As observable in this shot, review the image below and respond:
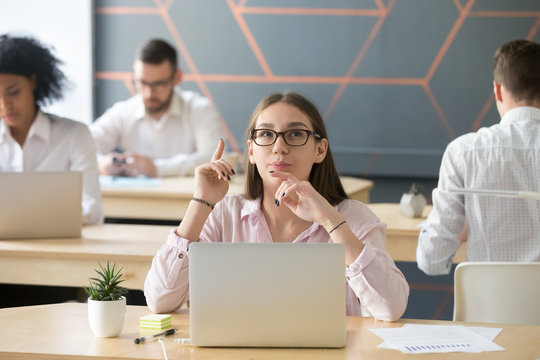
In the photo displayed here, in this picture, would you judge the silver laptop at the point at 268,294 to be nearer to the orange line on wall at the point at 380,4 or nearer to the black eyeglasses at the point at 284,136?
the black eyeglasses at the point at 284,136

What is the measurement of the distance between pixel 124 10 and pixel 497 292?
4594mm

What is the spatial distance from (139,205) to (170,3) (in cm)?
235

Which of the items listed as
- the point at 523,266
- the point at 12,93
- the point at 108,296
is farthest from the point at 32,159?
the point at 523,266

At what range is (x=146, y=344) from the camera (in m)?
1.77

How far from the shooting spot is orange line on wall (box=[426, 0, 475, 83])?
5598 millimetres

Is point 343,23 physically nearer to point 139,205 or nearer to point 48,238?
point 139,205

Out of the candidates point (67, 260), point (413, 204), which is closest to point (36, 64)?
point (67, 260)

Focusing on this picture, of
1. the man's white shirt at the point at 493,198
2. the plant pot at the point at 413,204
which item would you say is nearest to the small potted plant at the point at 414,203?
the plant pot at the point at 413,204

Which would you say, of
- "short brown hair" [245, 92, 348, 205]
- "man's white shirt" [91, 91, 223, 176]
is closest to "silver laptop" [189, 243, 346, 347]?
"short brown hair" [245, 92, 348, 205]

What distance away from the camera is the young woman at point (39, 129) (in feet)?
11.8

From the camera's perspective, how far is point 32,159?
3.71m

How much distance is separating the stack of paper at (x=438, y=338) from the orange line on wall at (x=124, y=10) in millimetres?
4644

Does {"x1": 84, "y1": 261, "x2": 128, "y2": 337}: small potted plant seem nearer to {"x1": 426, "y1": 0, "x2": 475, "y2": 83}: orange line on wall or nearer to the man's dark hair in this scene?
the man's dark hair

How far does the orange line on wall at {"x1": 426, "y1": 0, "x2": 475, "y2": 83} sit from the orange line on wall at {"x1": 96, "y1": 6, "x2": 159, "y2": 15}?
2157 millimetres
